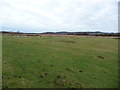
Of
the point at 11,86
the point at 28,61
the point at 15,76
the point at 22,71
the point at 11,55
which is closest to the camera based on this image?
the point at 11,86

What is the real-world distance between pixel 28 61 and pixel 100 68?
6.28 meters

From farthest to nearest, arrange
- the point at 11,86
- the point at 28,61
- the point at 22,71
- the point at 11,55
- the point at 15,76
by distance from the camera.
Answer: the point at 11,55 → the point at 28,61 → the point at 22,71 → the point at 15,76 → the point at 11,86

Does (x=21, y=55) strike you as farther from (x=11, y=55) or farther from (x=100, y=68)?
(x=100, y=68)

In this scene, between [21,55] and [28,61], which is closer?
[28,61]

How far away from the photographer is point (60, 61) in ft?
60.5

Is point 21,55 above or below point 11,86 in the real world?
above

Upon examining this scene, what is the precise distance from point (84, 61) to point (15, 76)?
25.8 feet

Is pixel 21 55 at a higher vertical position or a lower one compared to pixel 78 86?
higher

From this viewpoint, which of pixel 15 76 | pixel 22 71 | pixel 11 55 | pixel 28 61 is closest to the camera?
pixel 15 76

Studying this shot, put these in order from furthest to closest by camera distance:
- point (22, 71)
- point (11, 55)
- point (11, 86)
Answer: point (11, 55), point (22, 71), point (11, 86)

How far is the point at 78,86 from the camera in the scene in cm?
1254

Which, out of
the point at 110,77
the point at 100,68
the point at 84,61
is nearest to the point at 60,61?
the point at 84,61

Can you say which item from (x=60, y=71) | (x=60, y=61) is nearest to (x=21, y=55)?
(x=60, y=61)

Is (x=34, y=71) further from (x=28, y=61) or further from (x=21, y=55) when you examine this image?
(x=21, y=55)
